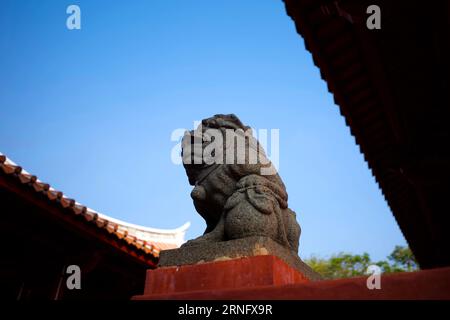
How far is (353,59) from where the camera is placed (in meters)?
3.37

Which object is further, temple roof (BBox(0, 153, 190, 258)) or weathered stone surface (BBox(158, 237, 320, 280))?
temple roof (BBox(0, 153, 190, 258))

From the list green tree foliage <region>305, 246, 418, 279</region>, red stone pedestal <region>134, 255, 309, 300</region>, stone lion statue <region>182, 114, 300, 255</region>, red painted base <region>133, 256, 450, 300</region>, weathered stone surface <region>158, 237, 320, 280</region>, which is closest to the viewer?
red painted base <region>133, 256, 450, 300</region>

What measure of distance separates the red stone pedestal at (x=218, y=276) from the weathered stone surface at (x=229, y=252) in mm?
90

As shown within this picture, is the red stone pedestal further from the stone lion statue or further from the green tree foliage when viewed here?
the green tree foliage

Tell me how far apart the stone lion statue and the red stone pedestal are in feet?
0.75

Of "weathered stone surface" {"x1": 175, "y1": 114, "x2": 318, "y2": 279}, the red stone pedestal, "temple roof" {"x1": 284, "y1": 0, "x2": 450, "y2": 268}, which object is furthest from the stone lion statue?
"temple roof" {"x1": 284, "y1": 0, "x2": 450, "y2": 268}

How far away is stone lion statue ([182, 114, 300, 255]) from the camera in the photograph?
2162 mm
